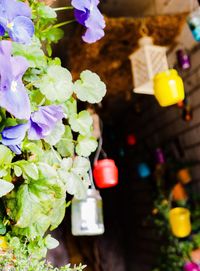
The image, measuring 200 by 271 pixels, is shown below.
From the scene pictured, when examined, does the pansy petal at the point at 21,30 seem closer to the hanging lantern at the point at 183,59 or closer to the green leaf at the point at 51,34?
the green leaf at the point at 51,34

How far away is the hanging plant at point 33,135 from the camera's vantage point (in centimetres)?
54

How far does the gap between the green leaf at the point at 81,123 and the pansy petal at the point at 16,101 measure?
18 centimetres

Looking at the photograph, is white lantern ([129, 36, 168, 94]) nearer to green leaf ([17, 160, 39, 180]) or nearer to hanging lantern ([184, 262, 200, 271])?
hanging lantern ([184, 262, 200, 271])

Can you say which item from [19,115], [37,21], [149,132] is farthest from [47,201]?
[149,132]

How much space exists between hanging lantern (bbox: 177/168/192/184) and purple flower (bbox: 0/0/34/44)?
2169 millimetres

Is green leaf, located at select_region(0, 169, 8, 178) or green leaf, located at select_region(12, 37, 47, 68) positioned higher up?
green leaf, located at select_region(12, 37, 47, 68)

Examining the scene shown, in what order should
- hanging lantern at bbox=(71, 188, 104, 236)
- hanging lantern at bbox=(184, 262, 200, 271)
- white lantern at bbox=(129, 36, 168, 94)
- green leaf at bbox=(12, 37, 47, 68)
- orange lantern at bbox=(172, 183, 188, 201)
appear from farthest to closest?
orange lantern at bbox=(172, 183, 188, 201) < hanging lantern at bbox=(184, 262, 200, 271) < white lantern at bbox=(129, 36, 168, 94) < hanging lantern at bbox=(71, 188, 104, 236) < green leaf at bbox=(12, 37, 47, 68)

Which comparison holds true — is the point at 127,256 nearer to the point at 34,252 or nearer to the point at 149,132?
the point at 149,132

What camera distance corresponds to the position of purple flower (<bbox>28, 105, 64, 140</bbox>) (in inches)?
22.8

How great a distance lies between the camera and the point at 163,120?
3102 millimetres

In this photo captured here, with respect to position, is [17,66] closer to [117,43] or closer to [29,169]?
[29,169]

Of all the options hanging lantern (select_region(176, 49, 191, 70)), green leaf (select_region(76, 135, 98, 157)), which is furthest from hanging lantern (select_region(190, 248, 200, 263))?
green leaf (select_region(76, 135, 98, 157))

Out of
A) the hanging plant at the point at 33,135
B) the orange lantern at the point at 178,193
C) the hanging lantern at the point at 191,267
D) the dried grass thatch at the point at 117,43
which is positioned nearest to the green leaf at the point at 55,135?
the hanging plant at the point at 33,135

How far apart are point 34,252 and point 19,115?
27 centimetres
